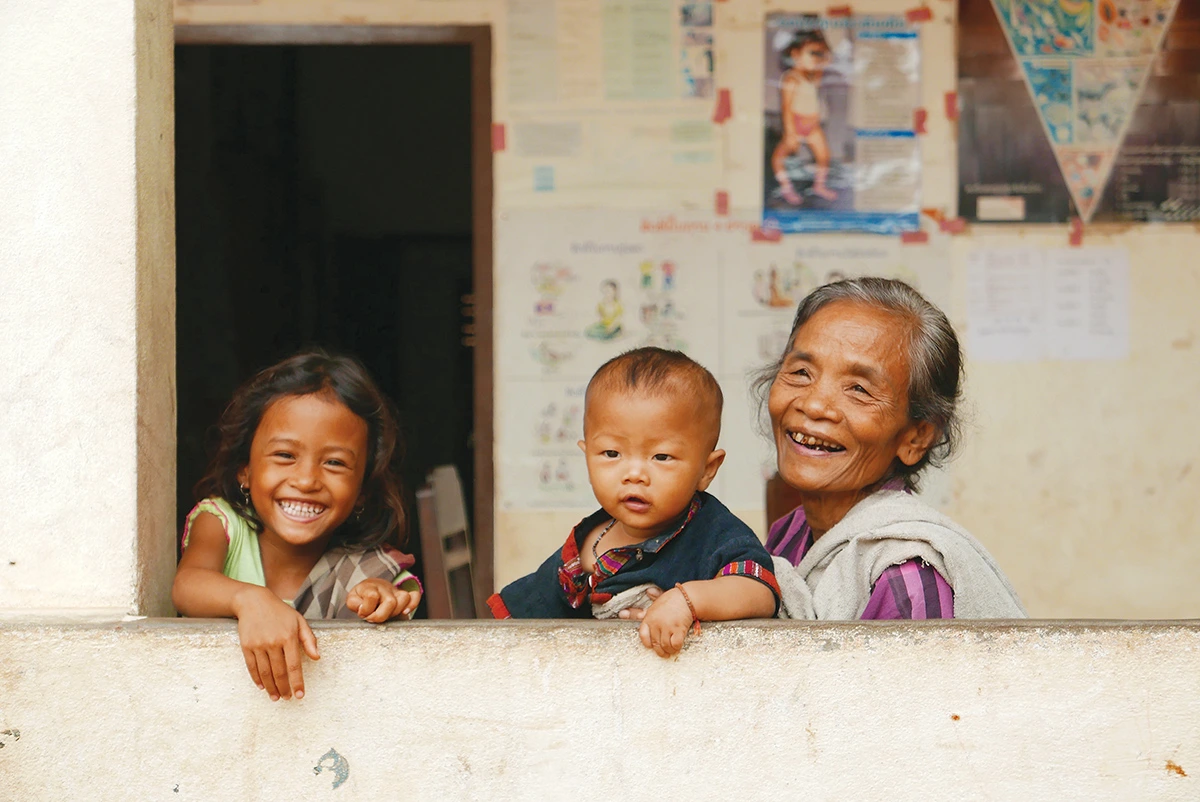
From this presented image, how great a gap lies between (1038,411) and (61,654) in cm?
398

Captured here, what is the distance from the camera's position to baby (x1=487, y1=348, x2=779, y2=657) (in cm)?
207

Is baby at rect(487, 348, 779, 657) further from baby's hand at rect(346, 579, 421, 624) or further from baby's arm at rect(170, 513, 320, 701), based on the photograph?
baby's arm at rect(170, 513, 320, 701)

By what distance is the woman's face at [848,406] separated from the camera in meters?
2.15

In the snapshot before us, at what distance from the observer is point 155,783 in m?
1.75

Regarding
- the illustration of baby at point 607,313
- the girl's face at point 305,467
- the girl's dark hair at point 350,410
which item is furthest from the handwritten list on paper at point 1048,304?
the girl's face at point 305,467

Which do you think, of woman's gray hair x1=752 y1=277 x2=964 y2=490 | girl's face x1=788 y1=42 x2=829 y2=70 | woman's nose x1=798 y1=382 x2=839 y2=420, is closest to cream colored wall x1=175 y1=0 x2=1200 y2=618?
girl's face x1=788 y1=42 x2=829 y2=70

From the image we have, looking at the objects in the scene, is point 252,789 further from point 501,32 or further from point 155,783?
point 501,32

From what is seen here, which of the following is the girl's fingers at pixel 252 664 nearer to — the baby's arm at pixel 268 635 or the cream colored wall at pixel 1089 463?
the baby's arm at pixel 268 635

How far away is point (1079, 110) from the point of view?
467 centimetres

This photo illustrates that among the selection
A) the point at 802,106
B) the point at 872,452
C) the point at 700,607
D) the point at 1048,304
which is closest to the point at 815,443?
the point at 872,452

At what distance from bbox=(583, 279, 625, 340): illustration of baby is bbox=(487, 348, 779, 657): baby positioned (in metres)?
2.52

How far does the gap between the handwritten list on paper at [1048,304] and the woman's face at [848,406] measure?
2694mm

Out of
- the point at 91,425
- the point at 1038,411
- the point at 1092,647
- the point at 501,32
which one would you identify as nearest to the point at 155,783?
the point at 91,425

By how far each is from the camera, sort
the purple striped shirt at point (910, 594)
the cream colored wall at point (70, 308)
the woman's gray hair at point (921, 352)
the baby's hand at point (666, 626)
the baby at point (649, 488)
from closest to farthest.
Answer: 1. the baby's hand at point (666, 626)
2. the cream colored wall at point (70, 308)
3. the purple striped shirt at point (910, 594)
4. the baby at point (649, 488)
5. the woman's gray hair at point (921, 352)
